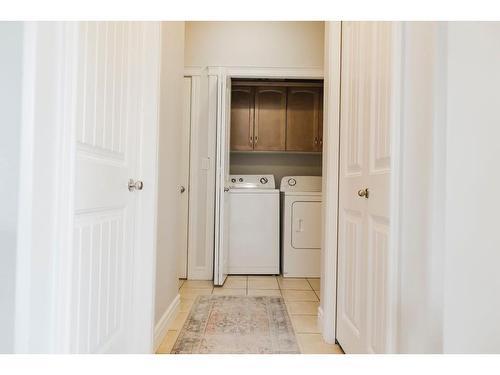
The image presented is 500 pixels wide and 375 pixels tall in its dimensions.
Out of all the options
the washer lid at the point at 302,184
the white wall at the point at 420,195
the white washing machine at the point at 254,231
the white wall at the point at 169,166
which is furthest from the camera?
the washer lid at the point at 302,184

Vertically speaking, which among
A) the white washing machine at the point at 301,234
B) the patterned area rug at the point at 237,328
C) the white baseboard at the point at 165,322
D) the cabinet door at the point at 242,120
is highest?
the cabinet door at the point at 242,120

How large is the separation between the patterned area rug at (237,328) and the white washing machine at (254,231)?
0.70 meters

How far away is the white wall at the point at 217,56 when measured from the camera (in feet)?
10.2

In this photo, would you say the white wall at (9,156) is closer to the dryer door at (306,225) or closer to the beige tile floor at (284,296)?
the beige tile floor at (284,296)

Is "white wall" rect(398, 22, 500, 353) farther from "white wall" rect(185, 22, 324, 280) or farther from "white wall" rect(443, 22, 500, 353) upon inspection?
"white wall" rect(185, 22, 324, 280)

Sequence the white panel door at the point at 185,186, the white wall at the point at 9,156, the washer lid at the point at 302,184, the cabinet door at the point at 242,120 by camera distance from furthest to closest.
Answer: the cabinet door at the point at 242,120, the washer lid at the point at 302,184, the white panel door at the point at 185,186, the white wall at the point at 9,156

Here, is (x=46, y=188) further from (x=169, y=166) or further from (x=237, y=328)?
(x=237, y=328)

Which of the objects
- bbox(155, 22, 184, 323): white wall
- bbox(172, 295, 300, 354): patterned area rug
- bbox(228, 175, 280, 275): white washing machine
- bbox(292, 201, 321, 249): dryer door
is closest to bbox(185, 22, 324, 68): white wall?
bbox(155, 22, 184, 323): white wall

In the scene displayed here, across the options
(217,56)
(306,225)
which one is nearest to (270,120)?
(217,56)

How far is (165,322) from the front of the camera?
1.92m

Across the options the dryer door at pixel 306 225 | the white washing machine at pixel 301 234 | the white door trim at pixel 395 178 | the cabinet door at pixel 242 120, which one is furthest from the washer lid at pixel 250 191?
the white door trim at pixel 395 178

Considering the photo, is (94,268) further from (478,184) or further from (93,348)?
(478,184)

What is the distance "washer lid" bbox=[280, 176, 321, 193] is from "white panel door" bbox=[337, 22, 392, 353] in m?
1.68

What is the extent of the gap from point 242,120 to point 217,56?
0.86m
